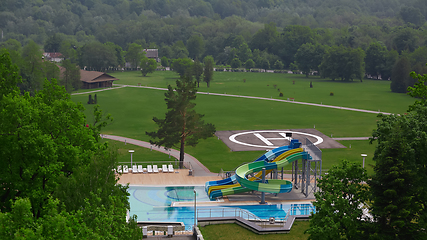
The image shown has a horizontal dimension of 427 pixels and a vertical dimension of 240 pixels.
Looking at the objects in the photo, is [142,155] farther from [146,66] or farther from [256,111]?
[146,66]

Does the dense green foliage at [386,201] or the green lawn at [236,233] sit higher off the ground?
the dense green foliage at [386,201]

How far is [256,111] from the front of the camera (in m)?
90.8

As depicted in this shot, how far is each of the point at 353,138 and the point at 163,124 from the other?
30.8 meters

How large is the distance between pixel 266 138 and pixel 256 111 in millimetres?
25223

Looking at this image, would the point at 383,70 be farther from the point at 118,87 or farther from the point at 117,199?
the point at 117,199

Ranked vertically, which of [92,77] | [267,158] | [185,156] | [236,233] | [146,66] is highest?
[146,66]

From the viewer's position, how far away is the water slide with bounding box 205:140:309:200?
39.3m

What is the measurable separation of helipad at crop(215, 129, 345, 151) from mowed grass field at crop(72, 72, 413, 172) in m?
1.86

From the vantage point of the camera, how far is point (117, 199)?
21281mm

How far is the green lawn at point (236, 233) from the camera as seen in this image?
1261 inches

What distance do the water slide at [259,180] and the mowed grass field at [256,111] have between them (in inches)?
358

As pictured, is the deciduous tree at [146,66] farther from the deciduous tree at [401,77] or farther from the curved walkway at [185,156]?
the curved walkway at [185,156]

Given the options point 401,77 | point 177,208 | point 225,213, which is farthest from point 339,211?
point 401,77

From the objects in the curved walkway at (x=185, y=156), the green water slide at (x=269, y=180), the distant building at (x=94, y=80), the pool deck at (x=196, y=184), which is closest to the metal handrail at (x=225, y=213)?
the pool deck at (x=196, y=184)
